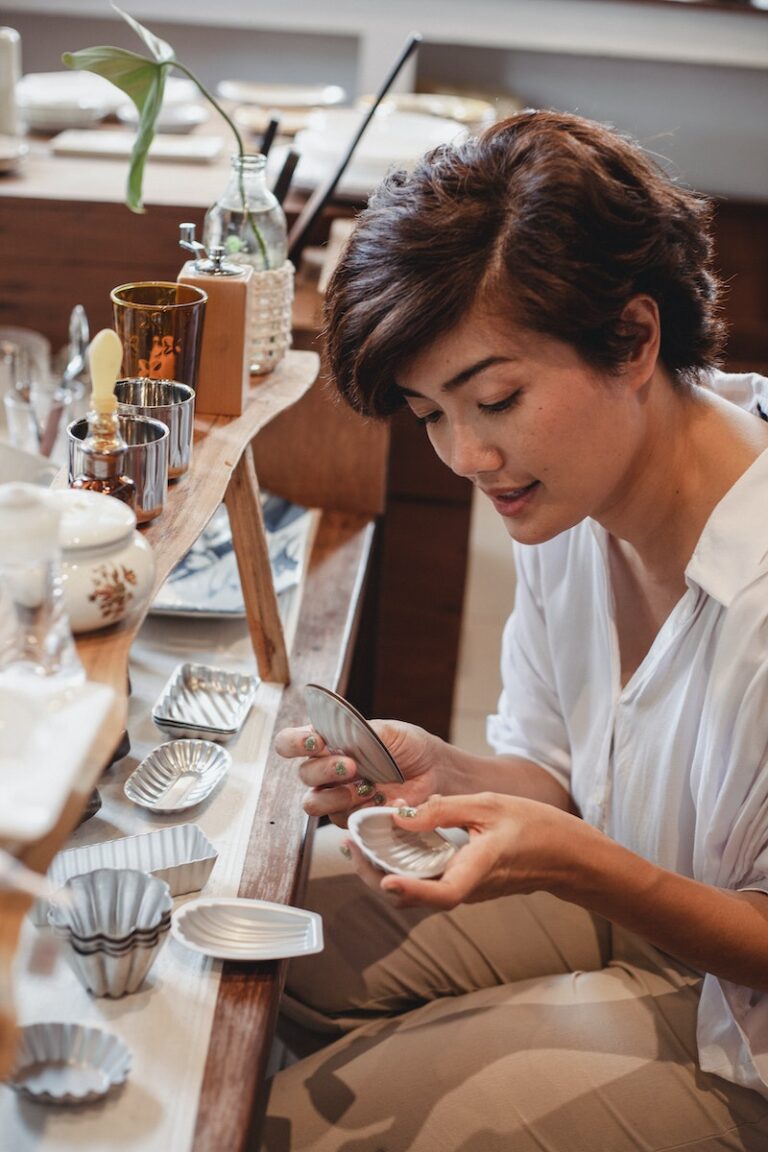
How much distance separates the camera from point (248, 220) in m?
1.58

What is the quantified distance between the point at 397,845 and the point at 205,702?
44 cm

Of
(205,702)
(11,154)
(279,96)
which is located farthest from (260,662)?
(279,96)

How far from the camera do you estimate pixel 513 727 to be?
1537 millimetres

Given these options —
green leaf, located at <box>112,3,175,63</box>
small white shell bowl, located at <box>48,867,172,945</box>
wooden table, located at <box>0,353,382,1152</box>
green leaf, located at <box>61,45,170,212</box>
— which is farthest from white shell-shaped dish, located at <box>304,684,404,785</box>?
green leaf, located at <box>112,3,175,63</box>

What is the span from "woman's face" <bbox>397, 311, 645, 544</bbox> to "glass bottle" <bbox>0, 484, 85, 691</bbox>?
0.41 metres

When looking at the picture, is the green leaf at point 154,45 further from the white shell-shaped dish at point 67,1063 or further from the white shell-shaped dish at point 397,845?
the white shell-shaped dish at point 67,1063

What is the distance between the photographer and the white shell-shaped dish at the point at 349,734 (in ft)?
3.59

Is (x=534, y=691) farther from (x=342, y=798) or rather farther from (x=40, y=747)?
(x=40, y=747)

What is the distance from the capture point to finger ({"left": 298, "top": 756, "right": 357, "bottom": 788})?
113 cm

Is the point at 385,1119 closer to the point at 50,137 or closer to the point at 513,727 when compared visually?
the point at 513,727

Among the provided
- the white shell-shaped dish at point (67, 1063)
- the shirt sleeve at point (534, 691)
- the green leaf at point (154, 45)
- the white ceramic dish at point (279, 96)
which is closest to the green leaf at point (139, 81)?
the green leaf at point (154, 45)

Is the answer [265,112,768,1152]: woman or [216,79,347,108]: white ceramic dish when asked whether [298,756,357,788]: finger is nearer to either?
[265,112,768,1152]: woman

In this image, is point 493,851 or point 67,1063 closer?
point 67,1063

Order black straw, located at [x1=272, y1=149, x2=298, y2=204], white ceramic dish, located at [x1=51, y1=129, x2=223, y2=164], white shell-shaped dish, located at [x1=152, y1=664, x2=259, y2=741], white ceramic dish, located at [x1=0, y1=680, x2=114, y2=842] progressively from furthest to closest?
1. white ceramic dish, located at [x1=51, y1=129, x2=223, y2=164]
2. black straw, located at [x1=272, y1=149, x2=298, y2=204]
3. white shell-shaped dish, located at [x1=152, y1=664, x2=259, y2=741]
4. white ceramic dish, located at [x1=0, y1=680, x2=114, y2=842]
